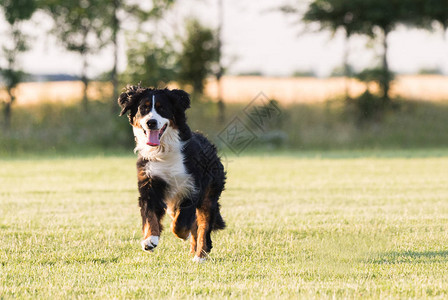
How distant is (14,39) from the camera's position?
104ft

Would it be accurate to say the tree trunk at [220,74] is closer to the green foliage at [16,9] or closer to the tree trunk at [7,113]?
the green foliage at [16,9]

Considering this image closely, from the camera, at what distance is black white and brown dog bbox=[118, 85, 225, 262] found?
23.1 ft

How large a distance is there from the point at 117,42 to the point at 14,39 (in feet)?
15.8

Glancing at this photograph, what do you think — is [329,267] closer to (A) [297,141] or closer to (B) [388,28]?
(A) [297,141]

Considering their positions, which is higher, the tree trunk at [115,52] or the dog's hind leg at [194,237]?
the tree trunk at [115,52]

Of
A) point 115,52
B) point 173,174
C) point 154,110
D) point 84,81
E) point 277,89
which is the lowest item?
point 173,174

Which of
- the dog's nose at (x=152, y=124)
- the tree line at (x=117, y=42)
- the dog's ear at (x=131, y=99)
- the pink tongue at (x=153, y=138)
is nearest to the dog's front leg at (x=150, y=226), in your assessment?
the pink tongue at (x=153, y=138)

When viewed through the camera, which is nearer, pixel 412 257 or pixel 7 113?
pixel 412 257

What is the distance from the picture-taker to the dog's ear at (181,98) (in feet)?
24.1

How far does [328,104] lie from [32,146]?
15379 mm

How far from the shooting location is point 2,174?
1930cm

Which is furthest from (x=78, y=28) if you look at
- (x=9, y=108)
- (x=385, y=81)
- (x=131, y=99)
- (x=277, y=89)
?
(x=131, y=99)

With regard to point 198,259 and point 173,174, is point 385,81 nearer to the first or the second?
point 173,174

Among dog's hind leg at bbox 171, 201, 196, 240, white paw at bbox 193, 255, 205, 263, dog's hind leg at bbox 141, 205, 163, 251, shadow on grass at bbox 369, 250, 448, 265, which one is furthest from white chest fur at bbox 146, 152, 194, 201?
shadow on grass at bbox 369, 250, 448, 265
